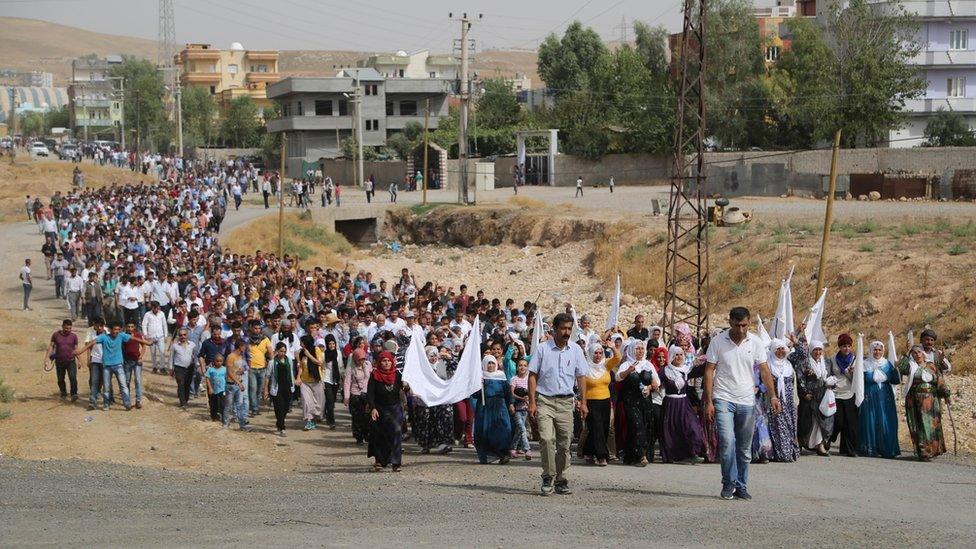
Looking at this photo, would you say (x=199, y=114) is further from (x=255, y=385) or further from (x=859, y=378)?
(x=859, y=378)

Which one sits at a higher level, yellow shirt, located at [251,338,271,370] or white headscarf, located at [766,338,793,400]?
white headscarf, located at [766,338,793,400]

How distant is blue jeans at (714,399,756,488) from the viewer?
988 centimetres

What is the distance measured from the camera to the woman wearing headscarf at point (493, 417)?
13117 mm

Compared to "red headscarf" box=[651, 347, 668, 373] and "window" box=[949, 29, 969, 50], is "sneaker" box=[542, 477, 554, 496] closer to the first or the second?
"red headscarf" box=[651, 347, 668, 373]

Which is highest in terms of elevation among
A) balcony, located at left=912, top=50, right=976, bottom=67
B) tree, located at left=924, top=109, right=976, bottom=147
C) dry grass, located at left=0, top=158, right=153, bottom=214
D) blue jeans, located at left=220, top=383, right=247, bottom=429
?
balcony, located at left=912, top=50, right=976, bottom=67

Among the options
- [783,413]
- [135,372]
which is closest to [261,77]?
[135,372]

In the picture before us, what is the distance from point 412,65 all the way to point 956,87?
80.8 meters

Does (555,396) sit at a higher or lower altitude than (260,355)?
higher

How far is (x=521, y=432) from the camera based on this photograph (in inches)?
528

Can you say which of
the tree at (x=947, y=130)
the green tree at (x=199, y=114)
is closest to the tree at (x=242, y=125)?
the green tree at (x=199, y=114)

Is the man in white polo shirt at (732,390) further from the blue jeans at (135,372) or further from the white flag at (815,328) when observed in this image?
the blue jeans at (135,372)

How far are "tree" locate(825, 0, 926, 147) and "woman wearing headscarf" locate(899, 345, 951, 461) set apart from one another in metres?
44.4

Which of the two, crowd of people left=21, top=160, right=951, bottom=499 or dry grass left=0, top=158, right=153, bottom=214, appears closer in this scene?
crowd of people left=21, top=160, right=951, bottom=499

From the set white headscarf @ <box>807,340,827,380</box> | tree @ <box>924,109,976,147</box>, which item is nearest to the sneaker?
white headscarf @ <box>807,340,827,380</box>
